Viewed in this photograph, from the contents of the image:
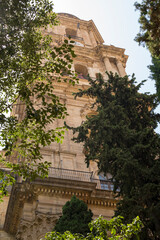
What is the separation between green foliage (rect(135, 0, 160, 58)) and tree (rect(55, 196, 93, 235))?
6.06 m

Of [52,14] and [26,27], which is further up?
[52,14]

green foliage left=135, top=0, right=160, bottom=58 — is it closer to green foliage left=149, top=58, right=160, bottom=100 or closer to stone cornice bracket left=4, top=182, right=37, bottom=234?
green foliage left=149, top=58, right=160, bottom=100

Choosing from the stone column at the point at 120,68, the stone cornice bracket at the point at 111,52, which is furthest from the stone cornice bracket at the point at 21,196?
the stone cornice bracket at the point at 111,52

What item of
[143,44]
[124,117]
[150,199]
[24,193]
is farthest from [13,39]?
[24,193]

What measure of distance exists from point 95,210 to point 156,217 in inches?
200

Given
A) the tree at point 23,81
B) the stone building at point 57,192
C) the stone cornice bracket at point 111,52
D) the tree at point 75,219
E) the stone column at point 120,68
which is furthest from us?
the stone cornice bracket at point 111,52

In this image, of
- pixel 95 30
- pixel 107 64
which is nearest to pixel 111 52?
pixel 107 64

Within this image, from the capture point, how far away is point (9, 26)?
7.53m

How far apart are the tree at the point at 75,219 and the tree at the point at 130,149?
1338mm

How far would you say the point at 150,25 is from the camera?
345 inches

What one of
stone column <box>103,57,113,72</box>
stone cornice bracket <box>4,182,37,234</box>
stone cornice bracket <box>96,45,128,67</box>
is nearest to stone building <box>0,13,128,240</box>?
stone cornice bracket <box>4,182,37,234</box>

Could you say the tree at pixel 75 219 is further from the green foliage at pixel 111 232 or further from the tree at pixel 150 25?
the tree at pixel 150 25

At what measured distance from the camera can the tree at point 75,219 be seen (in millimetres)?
9378

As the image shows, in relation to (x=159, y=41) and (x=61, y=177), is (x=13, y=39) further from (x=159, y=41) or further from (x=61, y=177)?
(x=61, y=177)
